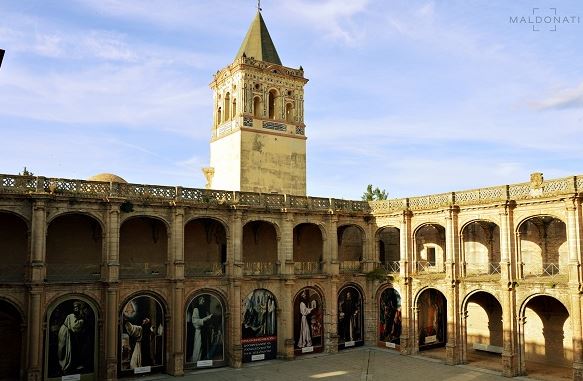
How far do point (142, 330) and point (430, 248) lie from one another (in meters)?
21.1

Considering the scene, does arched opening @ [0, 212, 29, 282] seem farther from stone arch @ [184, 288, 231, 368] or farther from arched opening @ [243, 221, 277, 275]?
arched opening @ [243, 221, 277, 275]

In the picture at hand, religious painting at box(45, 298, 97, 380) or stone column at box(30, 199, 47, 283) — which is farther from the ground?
stone column at box(30, 199, 47, 283)

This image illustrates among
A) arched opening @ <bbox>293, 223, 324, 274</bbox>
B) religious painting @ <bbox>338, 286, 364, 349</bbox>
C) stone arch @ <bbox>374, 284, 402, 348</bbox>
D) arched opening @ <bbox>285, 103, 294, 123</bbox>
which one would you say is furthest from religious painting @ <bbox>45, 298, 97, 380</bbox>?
arched opening @ <bbox>285, 103, 294, 123</bbox>

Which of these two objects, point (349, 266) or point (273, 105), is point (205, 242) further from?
point (273, 105)

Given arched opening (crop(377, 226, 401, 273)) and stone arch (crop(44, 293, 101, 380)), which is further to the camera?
arched opening (crop(377, 226, 401, 273))

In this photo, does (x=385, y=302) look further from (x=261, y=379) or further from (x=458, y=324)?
(x=261, y=379)

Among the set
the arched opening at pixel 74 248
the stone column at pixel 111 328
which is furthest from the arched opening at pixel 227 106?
the stone column at pixel 111 328

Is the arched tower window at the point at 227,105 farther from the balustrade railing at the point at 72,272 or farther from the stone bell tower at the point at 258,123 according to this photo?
the balustrade railing at the point at 72,272

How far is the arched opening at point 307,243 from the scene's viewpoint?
126 ft

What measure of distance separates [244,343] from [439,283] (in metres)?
13.0

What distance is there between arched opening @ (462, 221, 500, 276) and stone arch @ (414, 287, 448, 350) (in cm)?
299

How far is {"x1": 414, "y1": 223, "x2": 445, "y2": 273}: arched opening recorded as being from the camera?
37.6 m

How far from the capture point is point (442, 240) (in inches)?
1486

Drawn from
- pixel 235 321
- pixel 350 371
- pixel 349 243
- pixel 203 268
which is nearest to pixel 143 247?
pixel 203 268
